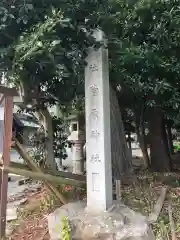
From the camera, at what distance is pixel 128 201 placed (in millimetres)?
4984

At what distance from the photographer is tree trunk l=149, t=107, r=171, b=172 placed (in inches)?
292

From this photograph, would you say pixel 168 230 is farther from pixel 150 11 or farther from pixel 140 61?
pixel 150 11

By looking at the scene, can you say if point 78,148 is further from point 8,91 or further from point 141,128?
point 8,91

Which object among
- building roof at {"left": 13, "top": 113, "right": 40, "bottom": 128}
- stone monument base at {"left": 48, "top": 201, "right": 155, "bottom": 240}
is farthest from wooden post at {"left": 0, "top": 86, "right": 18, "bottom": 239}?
building roof at {"left": 13, "top": 113, "right": 40, "bottom": 128}

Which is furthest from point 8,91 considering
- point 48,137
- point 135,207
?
point 135,207

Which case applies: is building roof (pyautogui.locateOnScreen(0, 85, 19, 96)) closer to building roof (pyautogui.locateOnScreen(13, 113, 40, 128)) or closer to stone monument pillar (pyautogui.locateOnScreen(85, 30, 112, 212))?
stone monument pillar (pyautogui.locateOnScreen(85, 30, 112, 212))

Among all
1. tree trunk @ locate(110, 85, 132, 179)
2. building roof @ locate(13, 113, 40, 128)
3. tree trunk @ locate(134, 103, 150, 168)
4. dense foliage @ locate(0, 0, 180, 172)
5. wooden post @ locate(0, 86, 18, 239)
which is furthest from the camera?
building roof @ locate(13, 113, 40, 128)

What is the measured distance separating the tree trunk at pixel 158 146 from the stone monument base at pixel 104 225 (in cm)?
338

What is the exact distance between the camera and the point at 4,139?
4453mm

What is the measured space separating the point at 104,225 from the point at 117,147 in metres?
1.94

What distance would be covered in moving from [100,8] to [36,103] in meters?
1.97

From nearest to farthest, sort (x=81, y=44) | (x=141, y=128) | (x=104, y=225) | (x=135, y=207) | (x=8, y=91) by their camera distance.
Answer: (x=104, y=225)
(x=81, y=44)
(x=8, y=91)
(x=135, y=207)
(x=141, y=128)

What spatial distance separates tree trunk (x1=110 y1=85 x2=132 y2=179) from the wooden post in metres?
1.82

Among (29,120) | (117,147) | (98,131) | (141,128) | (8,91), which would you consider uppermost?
(29,120)
